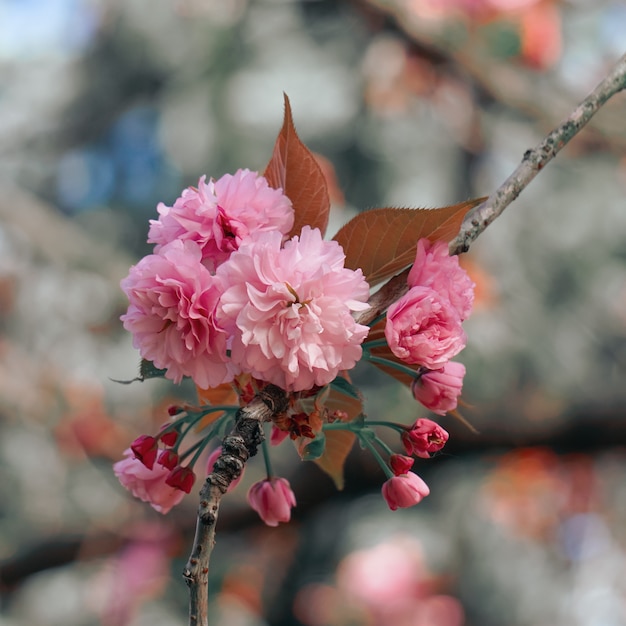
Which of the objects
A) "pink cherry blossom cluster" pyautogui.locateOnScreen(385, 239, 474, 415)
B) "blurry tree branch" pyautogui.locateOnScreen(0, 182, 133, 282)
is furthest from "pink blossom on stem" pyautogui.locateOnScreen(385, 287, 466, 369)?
"blurry tree branch" pyautogui.locateOnScreen(0, 182, 133, 282)

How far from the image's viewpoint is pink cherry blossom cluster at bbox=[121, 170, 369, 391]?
31 cm

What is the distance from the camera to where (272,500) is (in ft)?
1.30

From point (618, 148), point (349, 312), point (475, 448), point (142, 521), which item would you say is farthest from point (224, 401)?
point (618, 148)

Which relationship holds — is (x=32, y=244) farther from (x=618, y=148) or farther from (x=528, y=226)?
(x=618, y=148)

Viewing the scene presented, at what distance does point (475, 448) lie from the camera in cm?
132

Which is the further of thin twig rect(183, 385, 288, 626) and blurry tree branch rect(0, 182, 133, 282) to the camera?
blurry tree branch rect(0, 182, 133, 282)

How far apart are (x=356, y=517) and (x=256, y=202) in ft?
5.11

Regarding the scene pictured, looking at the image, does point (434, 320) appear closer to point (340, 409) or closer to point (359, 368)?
point (340, 409)

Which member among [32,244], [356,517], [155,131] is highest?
[155,131]

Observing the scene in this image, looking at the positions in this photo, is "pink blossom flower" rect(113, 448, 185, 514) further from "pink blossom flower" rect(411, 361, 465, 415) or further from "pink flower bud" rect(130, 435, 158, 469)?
"pink blossom flower" rect(411, 361, 465, 415)

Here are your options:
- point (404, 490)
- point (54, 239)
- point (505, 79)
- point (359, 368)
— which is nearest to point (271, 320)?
point (404, 490)

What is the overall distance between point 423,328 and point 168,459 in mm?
145

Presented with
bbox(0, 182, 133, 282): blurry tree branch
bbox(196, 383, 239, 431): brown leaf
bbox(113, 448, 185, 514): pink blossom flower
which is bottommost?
bbox(113, 448, 185, 514): pink blossom flower

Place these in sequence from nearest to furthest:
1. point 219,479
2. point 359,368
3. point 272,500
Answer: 1. point 219,479
2. point 272,500
3. point 359,368
